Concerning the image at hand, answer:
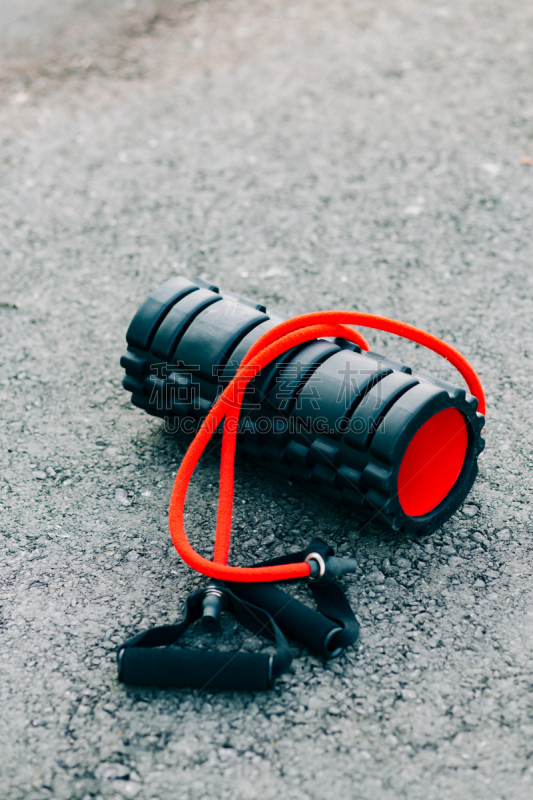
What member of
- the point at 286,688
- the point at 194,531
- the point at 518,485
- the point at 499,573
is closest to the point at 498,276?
the point at 518,485

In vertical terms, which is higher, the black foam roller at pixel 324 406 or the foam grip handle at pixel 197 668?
the black foam roller at pixel 324 406

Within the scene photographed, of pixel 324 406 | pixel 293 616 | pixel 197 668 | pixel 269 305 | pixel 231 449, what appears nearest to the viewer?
pixel 197 668

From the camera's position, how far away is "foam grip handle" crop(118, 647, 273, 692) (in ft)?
5.77

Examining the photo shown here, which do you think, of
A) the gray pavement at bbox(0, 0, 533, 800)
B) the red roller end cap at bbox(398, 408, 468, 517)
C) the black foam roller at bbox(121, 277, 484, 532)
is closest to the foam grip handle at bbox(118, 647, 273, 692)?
the gray pavement at bbox(0, 0, 533, 800)

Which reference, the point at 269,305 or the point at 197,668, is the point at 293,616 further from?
the point at 269,305

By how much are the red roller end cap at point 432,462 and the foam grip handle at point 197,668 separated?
2.18 ft

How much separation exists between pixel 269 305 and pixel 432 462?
1.34 m

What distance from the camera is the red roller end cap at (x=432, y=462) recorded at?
6.91ft

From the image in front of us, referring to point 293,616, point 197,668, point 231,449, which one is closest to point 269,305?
point 231,449

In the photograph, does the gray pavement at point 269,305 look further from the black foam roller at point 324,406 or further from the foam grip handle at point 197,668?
the black foam roller at point 324,406

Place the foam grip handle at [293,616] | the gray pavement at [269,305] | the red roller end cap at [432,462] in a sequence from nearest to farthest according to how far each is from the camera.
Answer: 1. the gray pavement at [269,305]
2. the foam grip handle at [293,616]
3. the red roller end cap at [432,462]

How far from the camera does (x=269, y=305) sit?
3201 mm

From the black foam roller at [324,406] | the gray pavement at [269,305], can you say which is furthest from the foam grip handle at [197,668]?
the black foam roller at [324,406]

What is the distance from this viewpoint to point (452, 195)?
3.84m
